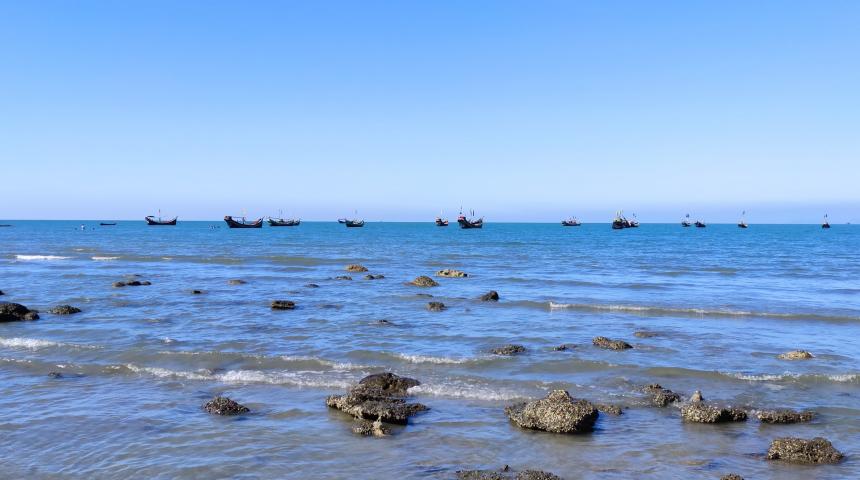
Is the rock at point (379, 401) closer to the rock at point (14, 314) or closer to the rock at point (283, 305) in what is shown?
the rock at point (283, 305)

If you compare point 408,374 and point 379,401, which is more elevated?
point 379,401

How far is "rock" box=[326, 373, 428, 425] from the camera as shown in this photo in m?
11.1

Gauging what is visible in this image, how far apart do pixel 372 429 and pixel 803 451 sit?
6.84 metres

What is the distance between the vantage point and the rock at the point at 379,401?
11.1 metres

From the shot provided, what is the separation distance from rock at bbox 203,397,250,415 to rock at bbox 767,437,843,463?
9.11 m

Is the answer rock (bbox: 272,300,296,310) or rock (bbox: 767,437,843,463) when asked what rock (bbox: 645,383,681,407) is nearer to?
rock (bbox: 767,437,843,463)

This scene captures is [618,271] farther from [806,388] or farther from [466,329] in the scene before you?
[806,388]

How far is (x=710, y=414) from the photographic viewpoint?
36.9 ft

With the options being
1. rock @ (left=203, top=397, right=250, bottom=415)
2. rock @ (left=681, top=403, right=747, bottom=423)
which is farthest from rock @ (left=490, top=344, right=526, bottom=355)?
rock @ (left=203, top=397, right=250, bottom=415)

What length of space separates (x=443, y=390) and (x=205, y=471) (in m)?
5.70

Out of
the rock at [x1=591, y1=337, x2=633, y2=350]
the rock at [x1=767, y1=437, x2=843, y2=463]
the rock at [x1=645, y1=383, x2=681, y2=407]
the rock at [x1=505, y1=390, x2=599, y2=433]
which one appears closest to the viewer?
the rock at [x1=767, y1=437, x2=843, y2=463]

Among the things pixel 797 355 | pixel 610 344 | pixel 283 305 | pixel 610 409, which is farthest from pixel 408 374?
pixel 283 305

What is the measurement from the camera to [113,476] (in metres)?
8.63

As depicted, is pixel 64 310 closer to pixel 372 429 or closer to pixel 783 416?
pixel 372 429
